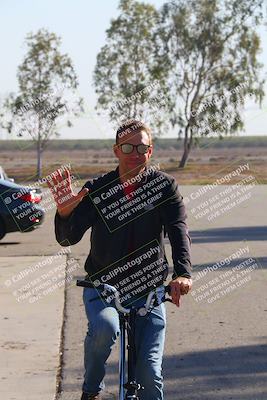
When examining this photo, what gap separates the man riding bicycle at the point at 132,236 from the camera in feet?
15.1

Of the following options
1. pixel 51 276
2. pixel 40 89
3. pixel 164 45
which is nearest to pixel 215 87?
pixel 164 45

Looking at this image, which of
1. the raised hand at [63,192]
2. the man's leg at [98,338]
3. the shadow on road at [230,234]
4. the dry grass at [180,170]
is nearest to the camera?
the raised hand at [63,192]

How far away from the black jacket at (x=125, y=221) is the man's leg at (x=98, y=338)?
7.3 inches

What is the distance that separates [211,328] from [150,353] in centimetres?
470

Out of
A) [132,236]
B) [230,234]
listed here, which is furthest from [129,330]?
[230,234]

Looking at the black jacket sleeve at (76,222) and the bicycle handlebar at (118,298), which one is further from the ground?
the black jacket sleeve at (76,222)

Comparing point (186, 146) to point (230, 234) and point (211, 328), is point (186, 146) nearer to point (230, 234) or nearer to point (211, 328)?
point (230, 234)

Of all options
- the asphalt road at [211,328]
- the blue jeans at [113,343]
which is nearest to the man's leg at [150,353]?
the blue jeans at [113,343]

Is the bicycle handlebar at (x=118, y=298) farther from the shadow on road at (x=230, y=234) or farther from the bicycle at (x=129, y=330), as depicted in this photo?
the shadow on road at (x=230, y=234)

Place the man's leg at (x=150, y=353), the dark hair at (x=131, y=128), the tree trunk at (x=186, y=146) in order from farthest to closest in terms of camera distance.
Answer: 1. the tree trunk at (x=186, y=146)
2. the dark hair at (x=131, y=128)
3. the man's leg at (x=150, y=353)

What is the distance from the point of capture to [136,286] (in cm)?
474

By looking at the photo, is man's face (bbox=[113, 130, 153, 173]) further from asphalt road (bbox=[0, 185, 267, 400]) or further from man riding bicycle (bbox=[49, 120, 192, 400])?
asphalt road (bbox=[0, 185, 267, 400])

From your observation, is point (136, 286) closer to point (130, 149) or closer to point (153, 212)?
point (153, 212)

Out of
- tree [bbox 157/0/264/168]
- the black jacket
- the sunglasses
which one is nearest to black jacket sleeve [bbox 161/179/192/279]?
the black jacket
